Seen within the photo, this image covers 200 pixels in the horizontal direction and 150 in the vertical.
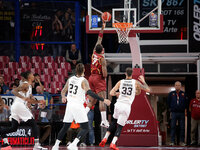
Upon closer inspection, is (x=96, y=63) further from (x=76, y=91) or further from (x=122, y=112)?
(x=76, y=91)

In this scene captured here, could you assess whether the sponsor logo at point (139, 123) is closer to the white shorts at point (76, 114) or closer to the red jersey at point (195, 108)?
the red jersey at point (195, 108)

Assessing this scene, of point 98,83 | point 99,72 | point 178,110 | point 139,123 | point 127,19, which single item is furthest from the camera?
point 178,110

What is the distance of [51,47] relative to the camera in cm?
2309

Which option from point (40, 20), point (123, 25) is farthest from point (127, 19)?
point (40, 20)

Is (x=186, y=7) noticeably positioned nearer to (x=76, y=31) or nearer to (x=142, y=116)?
(x=76, y=31)

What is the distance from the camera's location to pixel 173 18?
2003cm

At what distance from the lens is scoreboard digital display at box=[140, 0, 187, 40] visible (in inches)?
786

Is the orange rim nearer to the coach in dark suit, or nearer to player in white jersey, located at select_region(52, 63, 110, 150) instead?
player in white jersey, located at select_region(52, 63, 110, 150)

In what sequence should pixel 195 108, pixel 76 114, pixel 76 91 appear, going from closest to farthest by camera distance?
pixel 76 114 → pixel 76 91 → pixel 195 108

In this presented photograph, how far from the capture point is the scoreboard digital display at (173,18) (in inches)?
786

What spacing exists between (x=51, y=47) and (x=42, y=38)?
107cm

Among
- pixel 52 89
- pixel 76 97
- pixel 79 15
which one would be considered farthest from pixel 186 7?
pixel 76 97

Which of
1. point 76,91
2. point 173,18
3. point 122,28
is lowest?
point 76,91

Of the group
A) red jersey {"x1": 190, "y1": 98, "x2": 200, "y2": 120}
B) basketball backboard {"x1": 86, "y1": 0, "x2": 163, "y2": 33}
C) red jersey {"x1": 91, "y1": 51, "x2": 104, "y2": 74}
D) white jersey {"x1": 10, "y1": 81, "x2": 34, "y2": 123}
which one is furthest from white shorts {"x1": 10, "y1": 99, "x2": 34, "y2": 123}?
red jersey {"x1": 190, "y1": 98, "x2": 200, "y2": 120}
